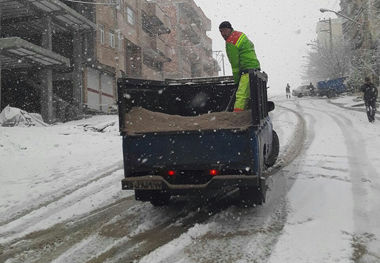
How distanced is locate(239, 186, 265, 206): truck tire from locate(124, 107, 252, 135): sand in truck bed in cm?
84

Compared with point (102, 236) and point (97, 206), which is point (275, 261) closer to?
point (102, 236)

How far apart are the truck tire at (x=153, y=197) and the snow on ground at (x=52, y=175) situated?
3.25ft

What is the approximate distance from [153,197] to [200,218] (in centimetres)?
84

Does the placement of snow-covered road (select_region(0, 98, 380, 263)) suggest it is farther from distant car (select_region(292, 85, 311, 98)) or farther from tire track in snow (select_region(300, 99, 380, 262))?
distant car (select_region(292, 85, 311, 98))

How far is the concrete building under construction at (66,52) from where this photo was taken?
67.4 feet

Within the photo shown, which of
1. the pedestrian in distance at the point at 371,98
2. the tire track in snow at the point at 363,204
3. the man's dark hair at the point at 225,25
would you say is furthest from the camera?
the pedestrian in distance at the point at 371,98

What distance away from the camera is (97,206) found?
574cm

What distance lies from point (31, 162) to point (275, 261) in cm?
820

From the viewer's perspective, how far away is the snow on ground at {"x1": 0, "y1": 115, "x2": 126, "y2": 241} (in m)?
5.62

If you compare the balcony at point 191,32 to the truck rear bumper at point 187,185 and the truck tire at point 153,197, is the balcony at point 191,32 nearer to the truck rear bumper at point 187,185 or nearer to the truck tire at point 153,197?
the truck tire at point 153,197

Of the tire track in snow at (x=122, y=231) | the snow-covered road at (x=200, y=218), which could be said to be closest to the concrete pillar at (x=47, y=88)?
the snow-covered road at (x=200, y=218)

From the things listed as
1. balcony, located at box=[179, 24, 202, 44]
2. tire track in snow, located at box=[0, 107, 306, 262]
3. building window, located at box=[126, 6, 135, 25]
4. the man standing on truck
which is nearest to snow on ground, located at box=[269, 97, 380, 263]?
tire track in snow, located at box=[0, 107, 306, 262]

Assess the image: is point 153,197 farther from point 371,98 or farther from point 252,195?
point 371,98

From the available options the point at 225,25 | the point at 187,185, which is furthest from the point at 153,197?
the point at 225,25
